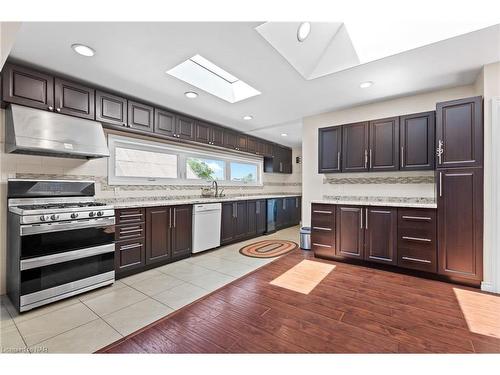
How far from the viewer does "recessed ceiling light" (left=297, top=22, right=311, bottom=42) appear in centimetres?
216

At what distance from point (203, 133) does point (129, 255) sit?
240 cm

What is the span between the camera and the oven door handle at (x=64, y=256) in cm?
203

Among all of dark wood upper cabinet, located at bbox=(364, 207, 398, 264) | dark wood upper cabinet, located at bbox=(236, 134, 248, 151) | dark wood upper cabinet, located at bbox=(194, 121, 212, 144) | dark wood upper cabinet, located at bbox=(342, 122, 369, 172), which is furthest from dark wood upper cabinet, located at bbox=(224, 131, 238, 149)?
dark wood upper cabinet, located at bbox=(364, 207, 398, 264)

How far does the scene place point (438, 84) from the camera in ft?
9.48

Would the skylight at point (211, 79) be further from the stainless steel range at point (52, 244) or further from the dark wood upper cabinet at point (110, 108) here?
the stainless steel range at point (52, 244)

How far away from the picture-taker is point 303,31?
7.33ft

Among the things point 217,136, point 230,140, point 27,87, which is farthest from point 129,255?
point 230,140

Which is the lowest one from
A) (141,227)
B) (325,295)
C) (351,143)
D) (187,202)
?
(325,295)

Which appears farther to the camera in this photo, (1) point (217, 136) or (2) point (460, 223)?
(1) point (217, 136)

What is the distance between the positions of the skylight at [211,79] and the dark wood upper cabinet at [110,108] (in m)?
0.96

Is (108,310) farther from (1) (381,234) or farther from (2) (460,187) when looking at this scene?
(2) (460,187)
